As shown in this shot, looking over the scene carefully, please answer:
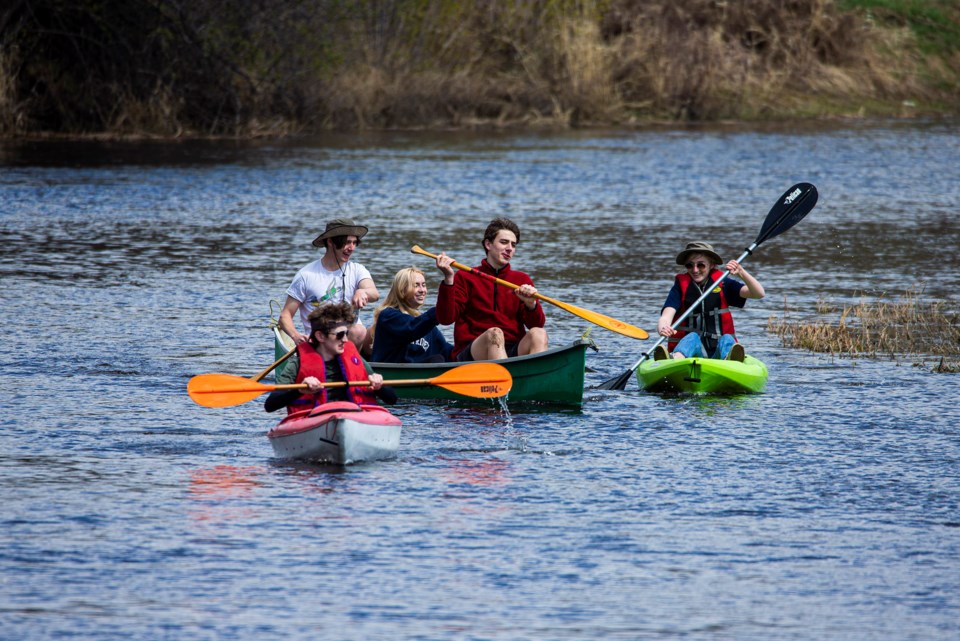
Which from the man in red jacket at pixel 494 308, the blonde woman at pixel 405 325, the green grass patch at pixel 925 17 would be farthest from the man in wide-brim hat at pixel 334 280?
the green grass patch at pixel 925 17

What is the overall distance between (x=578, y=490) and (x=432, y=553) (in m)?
1.27

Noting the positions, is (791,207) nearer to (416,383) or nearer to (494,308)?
(494,308)

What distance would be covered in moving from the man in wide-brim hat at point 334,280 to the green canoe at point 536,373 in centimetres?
30

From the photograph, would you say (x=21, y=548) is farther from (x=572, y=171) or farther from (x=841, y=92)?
(x=841, y=92)

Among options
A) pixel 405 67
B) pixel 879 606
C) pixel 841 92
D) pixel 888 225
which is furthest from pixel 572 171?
pixel 879 606

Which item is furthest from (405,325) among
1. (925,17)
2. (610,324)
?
(925,17)

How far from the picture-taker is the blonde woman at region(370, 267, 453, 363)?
9250 millimetres

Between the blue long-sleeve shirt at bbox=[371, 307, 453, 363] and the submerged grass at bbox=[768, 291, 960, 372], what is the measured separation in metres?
3.64

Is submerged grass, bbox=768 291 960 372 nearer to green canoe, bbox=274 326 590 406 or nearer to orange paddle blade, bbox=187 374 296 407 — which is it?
green canoe, bbox=274 326 590 406

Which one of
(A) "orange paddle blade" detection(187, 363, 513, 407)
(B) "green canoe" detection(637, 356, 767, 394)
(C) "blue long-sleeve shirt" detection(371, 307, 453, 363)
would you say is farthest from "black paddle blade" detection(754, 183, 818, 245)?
(A) "orange paddle blade" detection(187, 363, 513, 407)

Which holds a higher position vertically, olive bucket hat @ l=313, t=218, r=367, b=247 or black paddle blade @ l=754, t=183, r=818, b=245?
black paddle blade @ l=754, t=183, r=818, b=245

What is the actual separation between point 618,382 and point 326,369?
2742 mm

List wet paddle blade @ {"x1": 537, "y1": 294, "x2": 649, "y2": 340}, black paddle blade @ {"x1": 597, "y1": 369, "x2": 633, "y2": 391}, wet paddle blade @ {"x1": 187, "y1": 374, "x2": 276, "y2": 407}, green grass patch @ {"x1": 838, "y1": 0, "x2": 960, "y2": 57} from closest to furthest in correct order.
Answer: wet paddle blade @ {"x1": 187, "y1": 374, "x2": 276, "y2": 407} → black paddle blade @ {"x1": 597, "y1": 369, "x2": 633, "y2": 391} → wet paddle blade @ {"x1": 537, "y1": 294, "x2": 649, "y2": 340} → green grass patch @ {"x1": 838, "y1": 0, "x2": 960, "y2": 57}

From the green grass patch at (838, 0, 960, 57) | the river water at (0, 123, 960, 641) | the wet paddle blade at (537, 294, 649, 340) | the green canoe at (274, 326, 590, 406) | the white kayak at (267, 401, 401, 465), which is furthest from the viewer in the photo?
the green grass patch at (838, 0, 960, 57)
